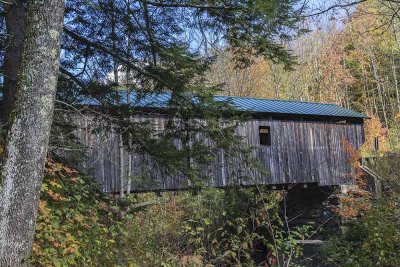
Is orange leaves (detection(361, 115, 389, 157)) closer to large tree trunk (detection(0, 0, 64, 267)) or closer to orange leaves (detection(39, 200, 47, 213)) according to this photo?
orange leaves (detection(39, 200, 47, 213))

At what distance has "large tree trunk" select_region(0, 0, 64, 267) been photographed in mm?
2521

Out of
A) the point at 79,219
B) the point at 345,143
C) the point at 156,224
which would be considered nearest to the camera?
the point at 79,219

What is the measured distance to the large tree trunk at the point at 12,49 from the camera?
408cm

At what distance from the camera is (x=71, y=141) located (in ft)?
17.0

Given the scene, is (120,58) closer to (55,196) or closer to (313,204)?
(55,196)

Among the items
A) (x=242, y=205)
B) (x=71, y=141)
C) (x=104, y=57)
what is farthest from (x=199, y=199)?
→ (x=104, y=57)

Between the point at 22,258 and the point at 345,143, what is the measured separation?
13.6 m

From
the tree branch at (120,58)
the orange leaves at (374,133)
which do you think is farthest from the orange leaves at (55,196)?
the orange leaves at (374,133)

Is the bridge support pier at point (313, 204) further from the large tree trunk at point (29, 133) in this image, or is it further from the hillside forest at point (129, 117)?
the large tree trunk at point (29, 133)

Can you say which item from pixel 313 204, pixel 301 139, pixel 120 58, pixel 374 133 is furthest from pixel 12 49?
pixel 374 133

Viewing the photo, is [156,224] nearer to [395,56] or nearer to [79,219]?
[79,219]

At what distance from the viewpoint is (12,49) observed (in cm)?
418

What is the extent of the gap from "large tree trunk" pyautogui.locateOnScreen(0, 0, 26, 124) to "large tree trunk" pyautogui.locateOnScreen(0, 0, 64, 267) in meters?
1.51

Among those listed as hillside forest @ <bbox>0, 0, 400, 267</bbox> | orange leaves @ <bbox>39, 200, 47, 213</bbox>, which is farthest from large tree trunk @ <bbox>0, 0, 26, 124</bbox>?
orange leaves @ <bbox>39, 200, 47, 213</bbox>
